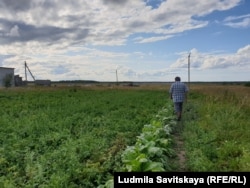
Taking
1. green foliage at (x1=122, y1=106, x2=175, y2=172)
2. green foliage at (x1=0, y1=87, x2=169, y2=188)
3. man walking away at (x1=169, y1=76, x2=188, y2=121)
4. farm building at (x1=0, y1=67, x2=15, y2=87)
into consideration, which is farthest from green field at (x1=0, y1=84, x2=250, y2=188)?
farm building at (x1=0, y1=67, x2=15, y2=87)

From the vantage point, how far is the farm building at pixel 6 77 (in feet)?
222

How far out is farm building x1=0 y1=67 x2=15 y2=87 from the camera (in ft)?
222

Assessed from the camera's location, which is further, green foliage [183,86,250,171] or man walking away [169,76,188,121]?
man walking away [169,76,188,121]

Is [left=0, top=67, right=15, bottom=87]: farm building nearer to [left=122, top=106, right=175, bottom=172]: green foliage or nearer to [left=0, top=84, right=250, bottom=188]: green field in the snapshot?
[left=0, top=84, right=250, bottom=188]: green field

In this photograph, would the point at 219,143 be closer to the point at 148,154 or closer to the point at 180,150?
the point at 180,150

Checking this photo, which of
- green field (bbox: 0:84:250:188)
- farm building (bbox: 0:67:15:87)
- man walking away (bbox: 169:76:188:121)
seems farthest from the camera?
farm building (bbox: 0:67:15:87)

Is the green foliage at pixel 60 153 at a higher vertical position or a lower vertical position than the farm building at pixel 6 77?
lower

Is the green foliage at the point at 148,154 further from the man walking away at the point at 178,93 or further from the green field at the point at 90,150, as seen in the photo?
the man walking away at the point at 178,93

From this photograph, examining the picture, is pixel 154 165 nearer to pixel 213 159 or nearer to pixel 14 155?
pixel 213 159

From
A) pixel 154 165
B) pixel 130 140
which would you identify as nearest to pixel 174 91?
pixel 130 140

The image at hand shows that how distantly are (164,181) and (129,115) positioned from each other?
12568 mm

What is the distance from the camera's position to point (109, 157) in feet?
28.3

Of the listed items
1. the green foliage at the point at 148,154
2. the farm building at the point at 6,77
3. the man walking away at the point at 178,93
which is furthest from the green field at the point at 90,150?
the farm building at the point at 6,77

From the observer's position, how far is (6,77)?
68.3 metres
